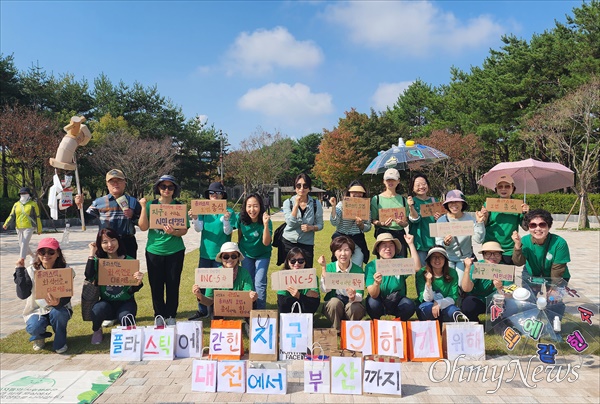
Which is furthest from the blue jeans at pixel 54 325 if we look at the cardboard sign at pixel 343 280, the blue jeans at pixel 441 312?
the blue jeans at pixel 441 312

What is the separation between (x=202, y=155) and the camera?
48844mm

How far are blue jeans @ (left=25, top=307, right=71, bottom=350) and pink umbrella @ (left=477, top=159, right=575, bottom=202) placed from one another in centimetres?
640

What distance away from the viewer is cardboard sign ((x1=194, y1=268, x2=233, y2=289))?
485 centimetres

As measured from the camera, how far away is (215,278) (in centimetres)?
488

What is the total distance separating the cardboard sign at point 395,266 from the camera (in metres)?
4.75

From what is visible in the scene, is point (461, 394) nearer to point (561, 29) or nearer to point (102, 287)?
point (102, 287)

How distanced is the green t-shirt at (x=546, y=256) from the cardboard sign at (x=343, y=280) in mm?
2150

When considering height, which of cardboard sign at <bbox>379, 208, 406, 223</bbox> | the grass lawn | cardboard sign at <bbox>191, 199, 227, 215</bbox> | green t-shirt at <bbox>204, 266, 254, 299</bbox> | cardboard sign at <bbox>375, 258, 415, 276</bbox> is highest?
cardboard sign at <bbox>191, 199, 227, 215</bbox>

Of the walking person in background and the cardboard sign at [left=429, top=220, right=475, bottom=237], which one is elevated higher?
the walking person in background

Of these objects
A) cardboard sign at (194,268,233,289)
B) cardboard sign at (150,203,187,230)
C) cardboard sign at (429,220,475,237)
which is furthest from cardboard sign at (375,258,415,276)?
cardboard sign at (150,203,187,230)

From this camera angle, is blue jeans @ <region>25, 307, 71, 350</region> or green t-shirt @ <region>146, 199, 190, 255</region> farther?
green t-shirt @ <region>146, 199, 190, 255</region>

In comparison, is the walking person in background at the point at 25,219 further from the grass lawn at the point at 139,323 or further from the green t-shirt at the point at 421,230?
the green t-shirt at the point at 421,230

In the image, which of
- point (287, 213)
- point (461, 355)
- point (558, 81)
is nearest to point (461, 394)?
point (461, 355)

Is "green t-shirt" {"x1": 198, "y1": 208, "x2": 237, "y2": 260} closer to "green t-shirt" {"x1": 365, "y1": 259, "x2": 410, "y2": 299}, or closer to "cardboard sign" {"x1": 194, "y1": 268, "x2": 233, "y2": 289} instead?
"cardboard sign" {"x1": 194, "y1": 268, "x2": 233, "y2": 289}
